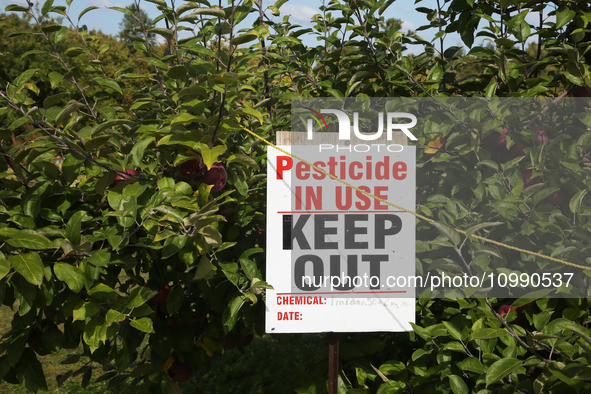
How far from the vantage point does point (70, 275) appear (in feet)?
4.55

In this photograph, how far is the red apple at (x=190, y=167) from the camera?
1.70 m

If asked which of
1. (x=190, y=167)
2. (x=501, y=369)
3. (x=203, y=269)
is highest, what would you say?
(x=190, y=167)

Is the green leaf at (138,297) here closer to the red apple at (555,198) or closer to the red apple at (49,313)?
the red apple at (49,313)

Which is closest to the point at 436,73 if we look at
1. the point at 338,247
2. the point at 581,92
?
the point at 581,92

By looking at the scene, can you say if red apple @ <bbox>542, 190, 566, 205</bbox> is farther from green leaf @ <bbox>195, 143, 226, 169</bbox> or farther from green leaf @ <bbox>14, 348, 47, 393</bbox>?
green leaf @ <bbox>14, 348, 47, 393</bbox>

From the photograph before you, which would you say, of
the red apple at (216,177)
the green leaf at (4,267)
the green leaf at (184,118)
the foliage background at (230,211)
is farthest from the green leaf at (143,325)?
the green leaf at (184,118)

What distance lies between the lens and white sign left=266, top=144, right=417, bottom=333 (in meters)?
1.71

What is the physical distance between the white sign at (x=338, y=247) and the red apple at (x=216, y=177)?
0.59 feet

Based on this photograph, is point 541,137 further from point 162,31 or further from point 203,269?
point 162,31

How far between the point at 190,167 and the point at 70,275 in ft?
1.84

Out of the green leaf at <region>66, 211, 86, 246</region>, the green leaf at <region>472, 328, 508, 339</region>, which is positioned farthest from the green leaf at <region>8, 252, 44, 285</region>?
the green leaf at <region>472, 328, 508, 339</region>

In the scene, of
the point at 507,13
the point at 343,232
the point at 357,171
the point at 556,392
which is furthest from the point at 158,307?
the point at 507,13

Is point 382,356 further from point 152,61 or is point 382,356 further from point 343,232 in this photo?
point 152,61

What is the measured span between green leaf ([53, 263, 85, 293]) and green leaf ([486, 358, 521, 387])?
1286mm
